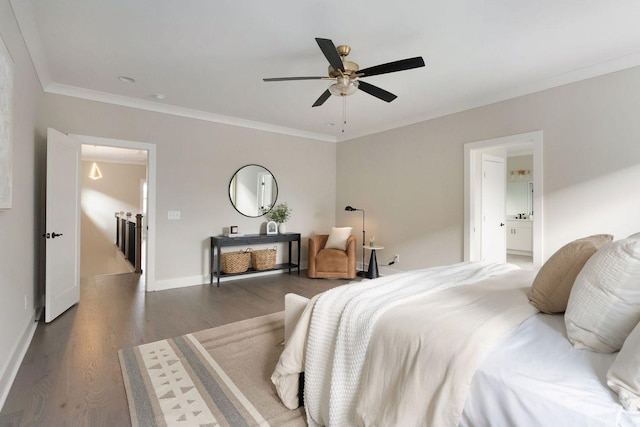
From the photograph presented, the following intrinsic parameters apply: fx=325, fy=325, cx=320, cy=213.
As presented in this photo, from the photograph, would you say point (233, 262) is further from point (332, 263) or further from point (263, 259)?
point (332, 263)

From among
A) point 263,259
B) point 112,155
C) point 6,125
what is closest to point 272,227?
point 263,259

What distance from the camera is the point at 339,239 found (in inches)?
217

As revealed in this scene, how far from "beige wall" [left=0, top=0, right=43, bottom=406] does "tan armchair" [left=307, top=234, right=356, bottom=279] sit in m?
3.45

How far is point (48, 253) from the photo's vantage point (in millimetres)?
3309

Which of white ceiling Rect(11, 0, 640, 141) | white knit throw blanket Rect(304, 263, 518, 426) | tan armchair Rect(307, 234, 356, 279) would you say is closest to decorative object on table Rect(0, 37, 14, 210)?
white ceiling Rect(11, 0, 640, 141)

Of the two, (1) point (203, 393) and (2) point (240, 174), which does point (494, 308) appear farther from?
(2) point (240, 174)

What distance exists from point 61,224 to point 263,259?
266cm

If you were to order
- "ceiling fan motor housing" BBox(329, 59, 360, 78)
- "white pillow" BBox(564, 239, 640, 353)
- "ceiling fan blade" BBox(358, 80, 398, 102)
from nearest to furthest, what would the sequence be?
"white pillow" BBox(564, 239, 640, 353)
"ceiling fan motor housing" BBox(329, 59, 360, 78)
"ceiling fan blade" BBox(358, 80, 398, 102)

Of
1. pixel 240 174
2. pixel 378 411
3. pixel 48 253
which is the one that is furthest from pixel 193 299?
pixel 378 411

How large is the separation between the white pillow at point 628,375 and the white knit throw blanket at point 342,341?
855 millimetres

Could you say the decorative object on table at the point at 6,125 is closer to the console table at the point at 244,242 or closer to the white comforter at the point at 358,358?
the white comforter at the point at 358,358

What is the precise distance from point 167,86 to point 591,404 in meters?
4.40

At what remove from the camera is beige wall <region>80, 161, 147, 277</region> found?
8828mm

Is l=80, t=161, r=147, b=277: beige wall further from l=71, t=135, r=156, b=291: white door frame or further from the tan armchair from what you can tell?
the tan armchair
